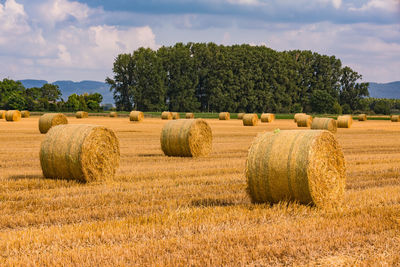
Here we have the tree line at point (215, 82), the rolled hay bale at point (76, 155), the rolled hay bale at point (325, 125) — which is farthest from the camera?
the tree line at point (215, 82)

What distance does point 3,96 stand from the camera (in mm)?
102062

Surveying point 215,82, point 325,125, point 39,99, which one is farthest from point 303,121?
point 39,99

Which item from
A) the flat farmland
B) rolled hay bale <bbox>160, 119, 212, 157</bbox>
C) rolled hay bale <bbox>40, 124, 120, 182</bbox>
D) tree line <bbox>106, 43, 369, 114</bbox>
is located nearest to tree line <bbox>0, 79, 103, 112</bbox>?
tree line <bbox>106, 43, 369, 114</bbox>

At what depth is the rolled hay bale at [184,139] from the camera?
59.5ft

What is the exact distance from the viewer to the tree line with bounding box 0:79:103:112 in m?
87.6

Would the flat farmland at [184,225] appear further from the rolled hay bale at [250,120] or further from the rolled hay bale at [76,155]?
the rolled hay bale at [250,120]

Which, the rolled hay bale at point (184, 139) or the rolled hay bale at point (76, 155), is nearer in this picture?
the rolled hay bale at point (76, 155)

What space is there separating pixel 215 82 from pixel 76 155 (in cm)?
8365

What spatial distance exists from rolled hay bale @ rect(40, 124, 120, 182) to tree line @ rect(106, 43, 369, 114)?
7692cm

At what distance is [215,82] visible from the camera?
94.6 meters

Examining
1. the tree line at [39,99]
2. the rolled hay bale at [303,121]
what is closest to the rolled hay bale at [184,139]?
the rolled hay bale at [303,121]

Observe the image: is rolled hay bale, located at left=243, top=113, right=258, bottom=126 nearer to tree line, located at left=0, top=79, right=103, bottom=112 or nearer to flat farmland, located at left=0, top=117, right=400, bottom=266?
flat farmland, located at left=0, top=117, right=400, bottom=266

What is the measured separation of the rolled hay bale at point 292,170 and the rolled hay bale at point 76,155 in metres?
4.46

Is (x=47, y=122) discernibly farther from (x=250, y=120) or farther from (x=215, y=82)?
(x=215, y=82)
